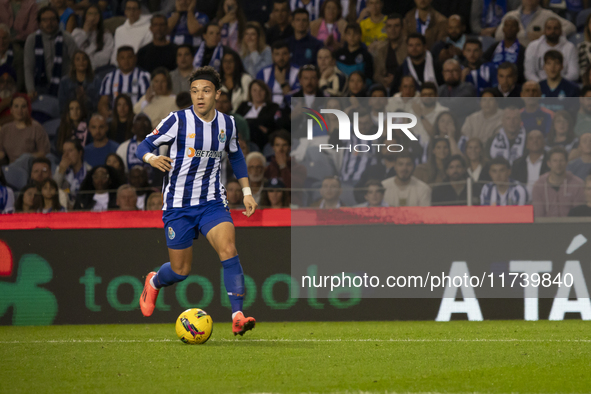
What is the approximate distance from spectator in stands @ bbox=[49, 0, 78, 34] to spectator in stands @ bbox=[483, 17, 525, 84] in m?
5.99

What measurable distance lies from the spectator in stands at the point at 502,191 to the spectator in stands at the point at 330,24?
3.88 meters


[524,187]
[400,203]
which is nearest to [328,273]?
[400,203]

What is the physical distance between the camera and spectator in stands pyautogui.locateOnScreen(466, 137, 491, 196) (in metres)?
7.46

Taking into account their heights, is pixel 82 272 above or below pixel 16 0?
below

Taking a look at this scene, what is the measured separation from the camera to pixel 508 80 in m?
9.16

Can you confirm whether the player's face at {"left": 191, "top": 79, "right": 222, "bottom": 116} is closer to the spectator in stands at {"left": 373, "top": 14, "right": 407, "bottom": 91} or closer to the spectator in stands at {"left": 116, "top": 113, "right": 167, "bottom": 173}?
the spectator in stands at {"left": 116, "top": 113, "right": 167, "bottom": 173}

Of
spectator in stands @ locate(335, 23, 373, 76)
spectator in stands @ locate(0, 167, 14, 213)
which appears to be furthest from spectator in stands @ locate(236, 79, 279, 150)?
spectator in stands @ locate(0, 167, 14, 213)

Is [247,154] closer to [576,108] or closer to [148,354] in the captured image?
[576,108]

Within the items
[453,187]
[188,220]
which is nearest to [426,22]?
[453,187]

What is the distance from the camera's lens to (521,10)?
33.5 feet

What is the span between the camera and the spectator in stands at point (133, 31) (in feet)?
36.2

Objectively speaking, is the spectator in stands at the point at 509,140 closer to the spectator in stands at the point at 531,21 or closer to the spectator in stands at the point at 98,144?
the spectator in stands at the point at 531,21

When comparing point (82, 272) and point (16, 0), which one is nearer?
point (82, 272)

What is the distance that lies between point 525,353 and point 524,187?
2803mm
